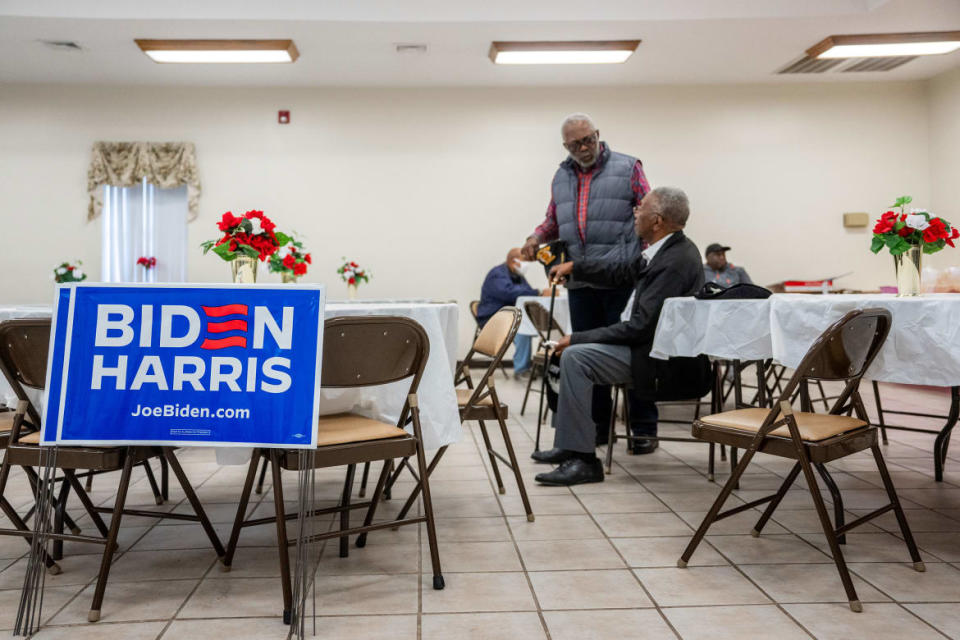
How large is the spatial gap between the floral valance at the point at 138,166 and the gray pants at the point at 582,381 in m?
6.20

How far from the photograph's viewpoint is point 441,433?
2.35 m

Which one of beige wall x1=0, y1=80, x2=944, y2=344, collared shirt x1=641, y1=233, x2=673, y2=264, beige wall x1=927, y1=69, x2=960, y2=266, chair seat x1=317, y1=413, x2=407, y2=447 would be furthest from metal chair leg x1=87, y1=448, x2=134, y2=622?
beige wall x1=927, y1=69, x2=960, y2=266

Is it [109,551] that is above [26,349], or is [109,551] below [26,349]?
below

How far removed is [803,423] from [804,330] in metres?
0.42

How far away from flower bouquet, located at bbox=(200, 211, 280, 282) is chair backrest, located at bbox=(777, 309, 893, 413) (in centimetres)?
197

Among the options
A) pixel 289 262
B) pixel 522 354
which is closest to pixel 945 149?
pixel 522 354

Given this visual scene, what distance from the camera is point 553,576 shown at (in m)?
2.13

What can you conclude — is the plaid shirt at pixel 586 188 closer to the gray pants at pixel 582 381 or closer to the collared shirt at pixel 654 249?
the collared shirt at pixel 654 249

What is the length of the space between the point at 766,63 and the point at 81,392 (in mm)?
7312

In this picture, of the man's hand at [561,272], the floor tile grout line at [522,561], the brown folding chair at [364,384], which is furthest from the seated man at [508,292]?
the brown folding chair at [364,384]

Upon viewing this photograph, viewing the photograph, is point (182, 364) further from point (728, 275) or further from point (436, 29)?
point (728, 275)

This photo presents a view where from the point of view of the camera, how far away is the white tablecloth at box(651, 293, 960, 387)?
7.02ft

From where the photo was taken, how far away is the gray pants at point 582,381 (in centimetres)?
311

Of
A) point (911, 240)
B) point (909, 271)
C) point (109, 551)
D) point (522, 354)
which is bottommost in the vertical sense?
point (109, 551)
